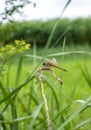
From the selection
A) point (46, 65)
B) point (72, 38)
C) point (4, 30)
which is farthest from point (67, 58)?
point (46, 65)

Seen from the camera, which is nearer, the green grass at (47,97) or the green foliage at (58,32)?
the green grass at (47,97)

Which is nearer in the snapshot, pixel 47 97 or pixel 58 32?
pixel 47 97

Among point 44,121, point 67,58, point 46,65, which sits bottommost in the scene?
point 67,58

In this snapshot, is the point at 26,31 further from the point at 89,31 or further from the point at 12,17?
the point at 12,17

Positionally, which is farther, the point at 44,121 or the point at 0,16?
the point at 0,16

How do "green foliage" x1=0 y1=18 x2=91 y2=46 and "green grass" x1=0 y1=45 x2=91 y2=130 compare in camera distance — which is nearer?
"green grass" x1=0 y1=45 x2=91 y2=130

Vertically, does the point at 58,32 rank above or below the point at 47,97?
below

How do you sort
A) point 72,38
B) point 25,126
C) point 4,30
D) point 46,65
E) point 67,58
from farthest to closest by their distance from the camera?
1. point 72,38
2. point 67,58
3. point 4,30
4. point 25,126
5. point 46,65

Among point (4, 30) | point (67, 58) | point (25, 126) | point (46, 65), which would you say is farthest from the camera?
point (67, 58)
